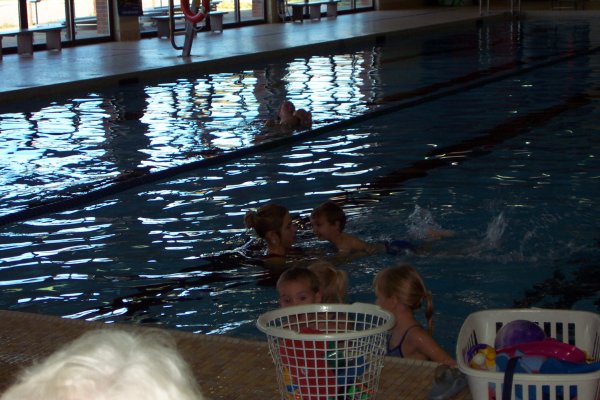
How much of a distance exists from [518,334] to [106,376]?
1.50 metres

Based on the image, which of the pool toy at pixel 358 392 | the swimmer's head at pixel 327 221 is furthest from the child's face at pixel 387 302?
the swimmer's head at pixel 327 221

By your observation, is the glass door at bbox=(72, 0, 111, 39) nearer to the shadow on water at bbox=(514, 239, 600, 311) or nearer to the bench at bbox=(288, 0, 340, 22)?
the bench at bbox=(288, 0, 340, 22)

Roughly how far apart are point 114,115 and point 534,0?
22154mm

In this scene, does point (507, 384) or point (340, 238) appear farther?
point (340, 238)

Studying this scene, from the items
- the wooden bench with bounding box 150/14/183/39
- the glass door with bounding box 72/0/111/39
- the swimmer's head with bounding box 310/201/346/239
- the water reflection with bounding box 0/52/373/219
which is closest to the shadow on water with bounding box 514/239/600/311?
the swimmer's head with bounding box 310/201/346/239

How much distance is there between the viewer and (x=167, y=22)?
18.5m

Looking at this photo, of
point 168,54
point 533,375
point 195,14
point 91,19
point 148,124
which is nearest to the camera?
point 533,375

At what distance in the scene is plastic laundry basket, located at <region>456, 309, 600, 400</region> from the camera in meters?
2.06

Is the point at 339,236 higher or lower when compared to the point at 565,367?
lower

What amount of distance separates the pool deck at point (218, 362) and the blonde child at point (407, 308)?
1.03 feet

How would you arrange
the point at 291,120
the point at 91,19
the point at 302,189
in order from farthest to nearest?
the point at 91,19
the point at 291,120
the point at 302,189

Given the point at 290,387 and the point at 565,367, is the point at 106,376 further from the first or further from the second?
the point at 565,367

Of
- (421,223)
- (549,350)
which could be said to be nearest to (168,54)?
(421,223)

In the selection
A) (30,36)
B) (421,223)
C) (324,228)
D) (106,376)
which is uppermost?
(30,36)
